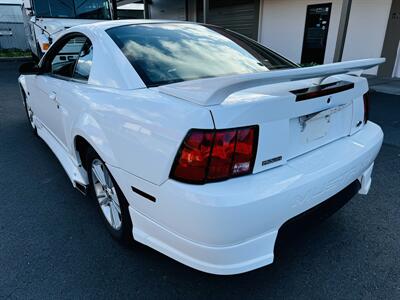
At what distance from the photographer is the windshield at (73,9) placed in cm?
920

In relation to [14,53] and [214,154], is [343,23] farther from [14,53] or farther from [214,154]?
[14,53]

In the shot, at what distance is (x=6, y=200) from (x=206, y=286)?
2137 mm

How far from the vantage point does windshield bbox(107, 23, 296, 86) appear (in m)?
2.01

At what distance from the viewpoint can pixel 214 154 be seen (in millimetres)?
1413

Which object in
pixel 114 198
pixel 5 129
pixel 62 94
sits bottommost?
pixel 5 129

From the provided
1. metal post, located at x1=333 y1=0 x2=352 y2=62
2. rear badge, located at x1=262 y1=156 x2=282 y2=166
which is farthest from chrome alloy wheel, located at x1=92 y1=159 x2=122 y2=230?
metal post, located at x1=333 y1=0 x2=352 y2=62

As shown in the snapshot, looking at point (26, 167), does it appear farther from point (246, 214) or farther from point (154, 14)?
point (154, 14)

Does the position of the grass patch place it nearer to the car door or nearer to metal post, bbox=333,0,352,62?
metal post, bbox=333,0,352,62

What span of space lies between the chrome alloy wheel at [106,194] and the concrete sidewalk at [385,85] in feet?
23.9

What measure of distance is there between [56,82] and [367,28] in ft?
30.2

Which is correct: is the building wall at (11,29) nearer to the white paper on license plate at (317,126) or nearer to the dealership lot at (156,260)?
the dealership lot at (156,260)

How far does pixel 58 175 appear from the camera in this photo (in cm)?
336

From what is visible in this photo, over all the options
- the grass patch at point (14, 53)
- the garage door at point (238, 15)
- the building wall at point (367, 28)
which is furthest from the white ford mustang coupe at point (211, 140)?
the grass patch at point (14, 53)

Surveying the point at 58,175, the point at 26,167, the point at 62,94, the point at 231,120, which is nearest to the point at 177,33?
the point at 62,94
